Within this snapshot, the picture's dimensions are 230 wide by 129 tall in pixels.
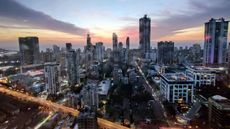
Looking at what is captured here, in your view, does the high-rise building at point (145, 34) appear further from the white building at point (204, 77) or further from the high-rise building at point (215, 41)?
the white building at point (204, 77)

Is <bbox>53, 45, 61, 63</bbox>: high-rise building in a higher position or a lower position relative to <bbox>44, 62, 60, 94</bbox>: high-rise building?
higher

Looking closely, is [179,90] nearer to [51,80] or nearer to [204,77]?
[204,77]

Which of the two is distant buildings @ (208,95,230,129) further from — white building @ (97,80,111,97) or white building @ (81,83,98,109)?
white building @ (97,80,111,97)

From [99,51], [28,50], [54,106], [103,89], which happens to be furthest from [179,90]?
[99,51]

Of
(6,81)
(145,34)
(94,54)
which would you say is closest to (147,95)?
(6,81)

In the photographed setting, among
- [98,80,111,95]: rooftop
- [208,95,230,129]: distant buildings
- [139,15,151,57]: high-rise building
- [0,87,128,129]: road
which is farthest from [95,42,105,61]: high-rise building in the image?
[208,95,230,129]: distant buildings

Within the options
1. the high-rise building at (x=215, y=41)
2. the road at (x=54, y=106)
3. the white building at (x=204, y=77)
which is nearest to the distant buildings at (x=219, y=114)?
the road at (x=54, y=106)
